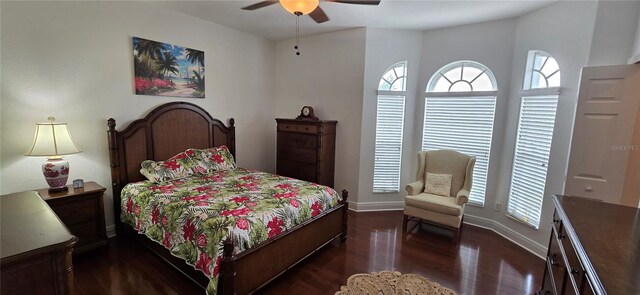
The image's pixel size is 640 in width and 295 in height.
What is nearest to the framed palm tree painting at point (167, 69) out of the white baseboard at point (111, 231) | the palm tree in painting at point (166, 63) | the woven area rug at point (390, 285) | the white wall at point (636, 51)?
the palm tree in painting at point (166, 63)

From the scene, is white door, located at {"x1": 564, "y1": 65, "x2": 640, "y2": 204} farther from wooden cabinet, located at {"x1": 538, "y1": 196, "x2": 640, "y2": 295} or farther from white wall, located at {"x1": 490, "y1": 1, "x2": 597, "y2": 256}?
wooden cabinet, located at {"x1": 538, "y1": 196, "x2": 640, "y2": 295}

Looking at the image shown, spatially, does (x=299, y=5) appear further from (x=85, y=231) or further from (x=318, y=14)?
(x=85, y=231)

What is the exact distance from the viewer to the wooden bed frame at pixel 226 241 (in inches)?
80.6

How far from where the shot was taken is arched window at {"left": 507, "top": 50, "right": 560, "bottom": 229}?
9.94 ft

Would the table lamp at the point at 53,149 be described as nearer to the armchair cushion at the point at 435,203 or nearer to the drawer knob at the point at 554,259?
the armchair cushion at the point at 435,203

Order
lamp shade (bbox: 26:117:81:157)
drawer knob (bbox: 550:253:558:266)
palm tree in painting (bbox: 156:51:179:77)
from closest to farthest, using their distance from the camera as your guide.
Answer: drawer knob (bbox: 550:253:558:266) → lamp shade (bbox: 26:117:81:157) → palm tree in painting (bbox: 156:51:179:77)

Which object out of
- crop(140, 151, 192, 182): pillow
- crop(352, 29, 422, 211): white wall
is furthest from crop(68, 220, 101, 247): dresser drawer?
crop(352, 29, 422, 211): white wall

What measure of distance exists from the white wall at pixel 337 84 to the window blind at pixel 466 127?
3.71 feet

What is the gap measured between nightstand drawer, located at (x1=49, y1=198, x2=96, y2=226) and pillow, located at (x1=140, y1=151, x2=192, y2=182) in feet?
1.82

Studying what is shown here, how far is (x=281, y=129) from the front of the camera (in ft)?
14.7

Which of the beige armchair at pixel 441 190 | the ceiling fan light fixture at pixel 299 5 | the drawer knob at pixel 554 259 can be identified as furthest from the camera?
the beige armchair at pixel 441 190

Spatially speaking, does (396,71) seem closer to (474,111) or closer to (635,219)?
(474,111)

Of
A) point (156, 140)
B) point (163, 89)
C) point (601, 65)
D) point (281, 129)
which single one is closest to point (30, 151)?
point (156, 140)

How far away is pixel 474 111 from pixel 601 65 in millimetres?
1385
